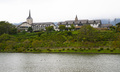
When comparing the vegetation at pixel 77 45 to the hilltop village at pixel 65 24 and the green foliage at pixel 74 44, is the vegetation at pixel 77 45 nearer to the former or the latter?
the green foliage at pixel 74 44

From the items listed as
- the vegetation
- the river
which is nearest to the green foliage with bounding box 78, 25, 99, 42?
the vegetation

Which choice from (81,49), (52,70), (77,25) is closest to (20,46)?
(81,49)

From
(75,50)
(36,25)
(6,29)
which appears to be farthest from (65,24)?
(75,50)

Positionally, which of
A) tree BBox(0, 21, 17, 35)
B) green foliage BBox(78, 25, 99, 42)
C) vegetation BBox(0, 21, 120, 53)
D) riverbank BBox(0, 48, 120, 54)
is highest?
tree BBox(0, 21, 17, 35)

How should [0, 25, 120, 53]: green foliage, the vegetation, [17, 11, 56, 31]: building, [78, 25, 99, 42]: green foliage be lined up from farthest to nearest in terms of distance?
[17, 11, 56, 31]: building < [78, 25, 99, 42]: green foliage < [0, 25, 120, 53]: green foliage < the vegetation

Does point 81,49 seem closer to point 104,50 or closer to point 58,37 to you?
point 104,50

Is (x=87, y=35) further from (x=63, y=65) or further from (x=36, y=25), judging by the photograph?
(x=36, y=25)

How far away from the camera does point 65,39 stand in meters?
65.8

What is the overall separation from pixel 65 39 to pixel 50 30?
21.1m

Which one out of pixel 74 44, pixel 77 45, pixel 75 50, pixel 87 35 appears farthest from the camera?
pixel 87 35

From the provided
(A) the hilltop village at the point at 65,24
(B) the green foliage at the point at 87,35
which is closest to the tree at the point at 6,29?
(A) the hilltop village at the point at 65,24

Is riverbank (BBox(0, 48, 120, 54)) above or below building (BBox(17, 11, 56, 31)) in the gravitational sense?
below

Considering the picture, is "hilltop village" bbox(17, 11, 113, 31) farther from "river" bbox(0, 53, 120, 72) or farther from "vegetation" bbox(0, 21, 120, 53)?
"river" bbox(0, 53, 120, 72)

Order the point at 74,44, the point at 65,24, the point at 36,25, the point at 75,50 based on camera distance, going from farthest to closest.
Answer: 1. the point at 36,25
2. the point at 65,24
3. the point at 74,44
4. the point at 75,50
